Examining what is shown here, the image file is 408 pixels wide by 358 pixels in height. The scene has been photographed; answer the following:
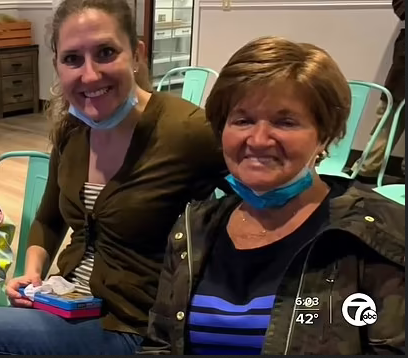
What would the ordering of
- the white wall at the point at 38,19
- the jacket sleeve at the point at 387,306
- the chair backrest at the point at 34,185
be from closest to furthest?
the jacket sleeve at the point at 387,306
the chair backrest at the point at 34,185
the white wall at the point at 38,19

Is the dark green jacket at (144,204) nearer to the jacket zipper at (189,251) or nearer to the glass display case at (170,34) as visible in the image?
the jacket zipper at (189,251)

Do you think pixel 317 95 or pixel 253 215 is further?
pixel 253 215

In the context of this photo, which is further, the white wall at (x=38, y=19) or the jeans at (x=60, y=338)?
the white wall at (x=38, y=19)

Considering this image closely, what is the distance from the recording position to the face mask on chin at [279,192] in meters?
1.19

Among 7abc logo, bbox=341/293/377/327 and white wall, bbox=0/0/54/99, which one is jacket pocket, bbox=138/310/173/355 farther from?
white wall, bbox=0/0/54/99

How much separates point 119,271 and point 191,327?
323 millimetres

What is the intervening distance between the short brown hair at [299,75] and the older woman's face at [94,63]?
376 mm

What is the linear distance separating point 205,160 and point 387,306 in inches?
22.6

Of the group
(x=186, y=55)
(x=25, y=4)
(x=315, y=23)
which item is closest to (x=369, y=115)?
(x=315, y=23)

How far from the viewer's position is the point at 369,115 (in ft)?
15.1

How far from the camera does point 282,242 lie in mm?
1188

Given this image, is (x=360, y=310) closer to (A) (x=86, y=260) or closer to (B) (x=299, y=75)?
(B) (x=299, y=75)

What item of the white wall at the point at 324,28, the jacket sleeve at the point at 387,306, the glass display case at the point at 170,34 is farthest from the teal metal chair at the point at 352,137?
the glass display case at the point at 170,34

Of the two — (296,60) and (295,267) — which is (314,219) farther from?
(296,60)
